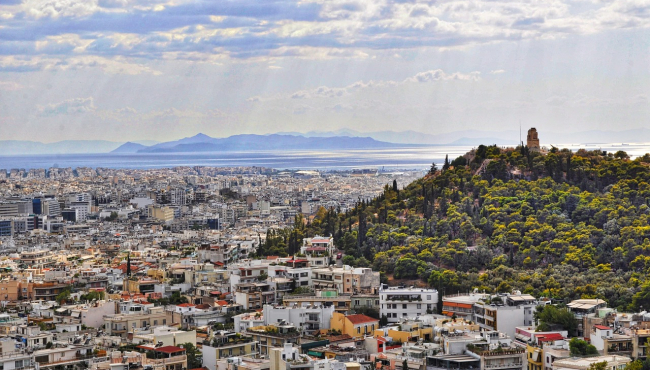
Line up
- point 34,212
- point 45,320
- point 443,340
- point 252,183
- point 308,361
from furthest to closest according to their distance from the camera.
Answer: point 252,183 → point 34,212 → point 45,320 → point 443,340 → point 308,361

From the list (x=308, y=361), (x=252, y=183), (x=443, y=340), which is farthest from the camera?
(x=252, y=183)

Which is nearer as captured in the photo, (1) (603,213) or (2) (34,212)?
(1) (603,213)

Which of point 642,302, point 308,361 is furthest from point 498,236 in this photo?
point 308,361

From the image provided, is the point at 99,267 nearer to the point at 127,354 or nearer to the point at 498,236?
the point at 498,236

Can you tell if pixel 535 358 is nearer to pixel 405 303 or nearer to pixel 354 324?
pixel 354 324

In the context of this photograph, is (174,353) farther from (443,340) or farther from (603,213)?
(603,213)

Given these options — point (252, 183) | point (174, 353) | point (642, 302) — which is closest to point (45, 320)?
point (174, 353)

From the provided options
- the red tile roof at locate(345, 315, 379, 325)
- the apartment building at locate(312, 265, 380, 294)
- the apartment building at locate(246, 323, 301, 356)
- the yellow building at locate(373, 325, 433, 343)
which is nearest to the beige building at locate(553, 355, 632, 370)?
the yellow building at locate(373, 325, 433, 343)

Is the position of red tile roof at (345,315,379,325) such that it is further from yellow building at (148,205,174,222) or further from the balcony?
yellow building at (148,205,174,222)
